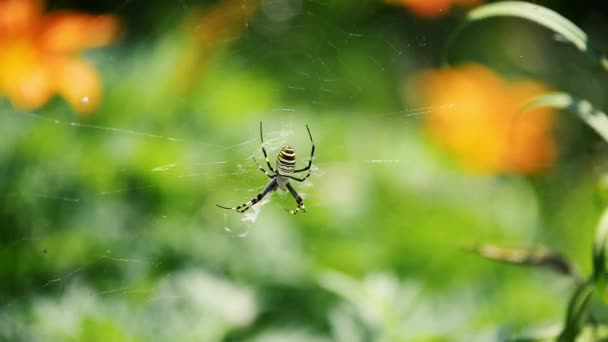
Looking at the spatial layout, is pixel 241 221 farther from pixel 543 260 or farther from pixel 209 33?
pixel 543 260

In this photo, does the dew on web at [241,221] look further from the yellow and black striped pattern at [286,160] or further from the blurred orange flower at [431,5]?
the blurred orange flower at [431,5]

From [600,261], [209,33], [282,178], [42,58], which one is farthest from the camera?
[209,33]

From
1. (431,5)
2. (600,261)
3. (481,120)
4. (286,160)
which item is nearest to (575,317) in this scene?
(600,261)

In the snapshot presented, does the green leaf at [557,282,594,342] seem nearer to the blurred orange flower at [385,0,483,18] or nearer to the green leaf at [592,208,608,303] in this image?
the green leaf at [592,208,608,303]

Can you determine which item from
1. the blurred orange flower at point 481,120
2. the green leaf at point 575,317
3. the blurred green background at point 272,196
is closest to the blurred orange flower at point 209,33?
the blurred green background at point 272,196

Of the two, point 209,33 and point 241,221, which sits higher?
point 209,33

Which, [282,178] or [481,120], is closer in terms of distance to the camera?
[282,178]

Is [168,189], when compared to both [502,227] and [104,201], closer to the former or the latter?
[104,201]

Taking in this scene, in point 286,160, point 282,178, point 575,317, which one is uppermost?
point 575,317

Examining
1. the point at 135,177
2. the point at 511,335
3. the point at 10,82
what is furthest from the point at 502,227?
the point at 10,82
